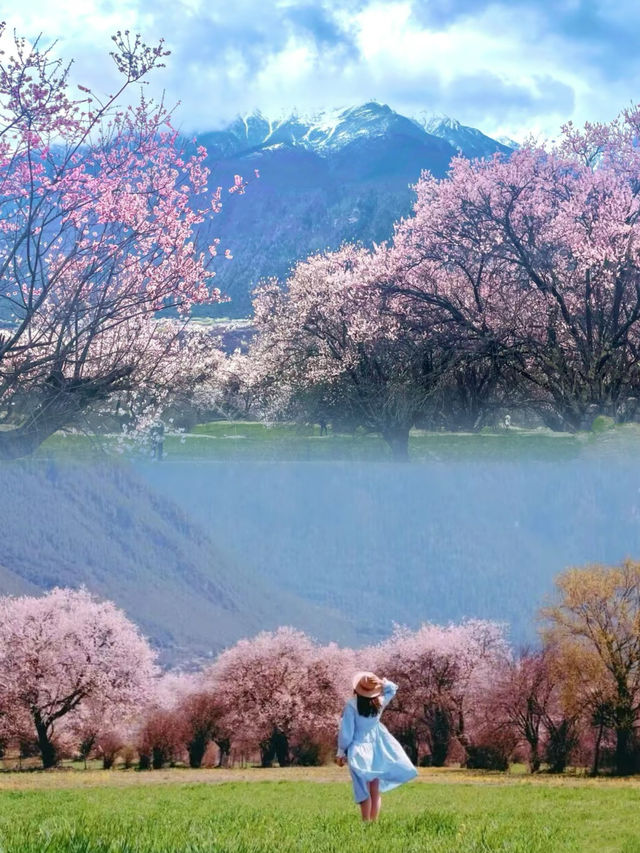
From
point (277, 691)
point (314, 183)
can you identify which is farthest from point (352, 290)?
point (314, 183)

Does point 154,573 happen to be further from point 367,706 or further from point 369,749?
point 369,749

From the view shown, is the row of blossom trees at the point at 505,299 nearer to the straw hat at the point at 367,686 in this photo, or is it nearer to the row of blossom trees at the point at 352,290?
the row of blossom trees at the point at 352,290

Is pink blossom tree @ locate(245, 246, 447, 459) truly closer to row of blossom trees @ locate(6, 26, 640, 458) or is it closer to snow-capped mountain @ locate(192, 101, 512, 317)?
row of blossom trees @ locate(6, 26, 640, 458)

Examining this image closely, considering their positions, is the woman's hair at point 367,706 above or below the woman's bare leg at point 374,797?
above

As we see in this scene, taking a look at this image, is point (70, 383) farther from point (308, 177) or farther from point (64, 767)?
point (308, 177)

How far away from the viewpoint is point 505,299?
11.6 m

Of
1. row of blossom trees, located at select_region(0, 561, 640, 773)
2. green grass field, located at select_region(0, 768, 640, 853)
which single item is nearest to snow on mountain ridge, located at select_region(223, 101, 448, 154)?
row of blossom trees, located at select_region(0, 561, 640, 773)

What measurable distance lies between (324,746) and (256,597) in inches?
267

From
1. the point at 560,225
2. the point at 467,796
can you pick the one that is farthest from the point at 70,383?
the point at 467,796

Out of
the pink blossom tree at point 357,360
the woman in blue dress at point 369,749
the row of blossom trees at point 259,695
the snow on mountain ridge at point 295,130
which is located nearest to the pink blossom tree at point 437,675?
the row of blossom trees at point 259,695

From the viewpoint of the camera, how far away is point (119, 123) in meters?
6.90

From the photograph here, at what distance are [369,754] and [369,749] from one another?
1.7 inches

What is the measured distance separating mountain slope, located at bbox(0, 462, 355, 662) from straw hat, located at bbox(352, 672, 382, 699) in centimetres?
1097

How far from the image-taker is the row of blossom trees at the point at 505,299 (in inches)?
439
